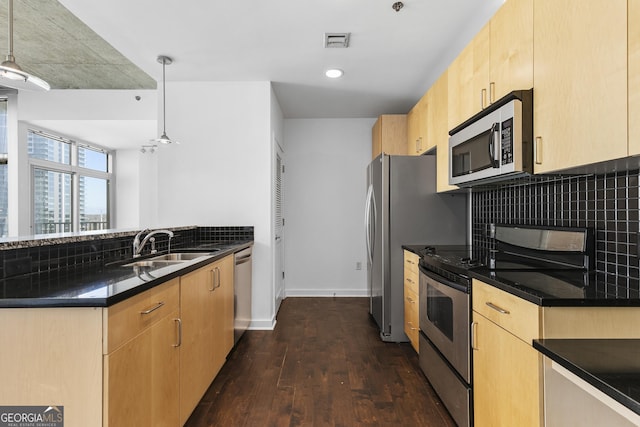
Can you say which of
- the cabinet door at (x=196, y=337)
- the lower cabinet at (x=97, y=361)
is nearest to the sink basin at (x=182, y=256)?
the cabinet door at (x=196, y=337)

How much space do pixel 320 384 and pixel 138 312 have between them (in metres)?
1.49

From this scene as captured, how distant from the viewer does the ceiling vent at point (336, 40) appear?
2705 mm

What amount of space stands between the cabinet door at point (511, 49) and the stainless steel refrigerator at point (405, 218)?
45.9 inches

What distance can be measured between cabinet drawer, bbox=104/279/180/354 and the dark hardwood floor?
82 cm

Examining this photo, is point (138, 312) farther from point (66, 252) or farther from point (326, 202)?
point (326, 202)

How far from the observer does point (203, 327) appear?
6.94ft

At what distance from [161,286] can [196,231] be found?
214cm

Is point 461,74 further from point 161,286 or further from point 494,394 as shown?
point 161,286

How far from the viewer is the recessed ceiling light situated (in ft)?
11.0

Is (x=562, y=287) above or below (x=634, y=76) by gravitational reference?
below

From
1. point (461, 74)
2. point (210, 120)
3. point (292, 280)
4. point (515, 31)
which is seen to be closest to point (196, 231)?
point (210, 120)

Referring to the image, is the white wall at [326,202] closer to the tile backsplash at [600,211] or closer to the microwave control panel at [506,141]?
the tile backsplash at [600,211]

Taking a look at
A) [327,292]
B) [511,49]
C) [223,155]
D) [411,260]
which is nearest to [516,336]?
[511,49]

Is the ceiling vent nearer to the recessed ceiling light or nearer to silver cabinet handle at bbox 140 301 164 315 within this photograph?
the recessed ceiling light
